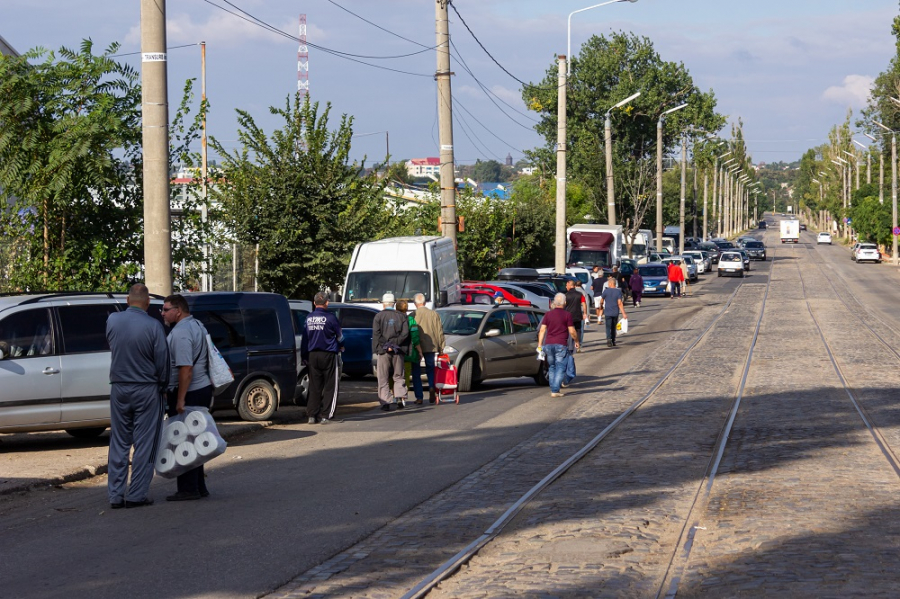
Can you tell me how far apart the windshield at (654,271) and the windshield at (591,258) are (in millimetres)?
2441

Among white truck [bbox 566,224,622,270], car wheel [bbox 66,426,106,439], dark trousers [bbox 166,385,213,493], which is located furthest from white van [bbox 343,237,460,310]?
white truck [bbox 566,224,622,270]

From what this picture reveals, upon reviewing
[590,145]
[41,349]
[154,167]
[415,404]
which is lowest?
[415,404]

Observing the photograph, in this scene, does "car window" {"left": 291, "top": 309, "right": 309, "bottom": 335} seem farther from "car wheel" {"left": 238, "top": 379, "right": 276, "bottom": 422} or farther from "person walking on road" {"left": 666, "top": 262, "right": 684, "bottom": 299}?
"person walking on road" {"left": 666, "top": 262, "right": 684, "bottom": 299}

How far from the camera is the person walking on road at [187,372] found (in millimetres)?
9453

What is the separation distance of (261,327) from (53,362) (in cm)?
369

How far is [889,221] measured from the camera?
84.9m

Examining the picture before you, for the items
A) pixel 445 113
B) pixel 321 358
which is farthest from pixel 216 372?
pixel 445 113

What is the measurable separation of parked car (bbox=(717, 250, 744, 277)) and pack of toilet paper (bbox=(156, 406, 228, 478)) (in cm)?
6177

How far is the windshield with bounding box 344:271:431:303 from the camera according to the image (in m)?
23.7

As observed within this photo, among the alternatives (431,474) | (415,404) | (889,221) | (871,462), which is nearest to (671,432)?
(871,462)

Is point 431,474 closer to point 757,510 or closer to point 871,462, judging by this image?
point 757,510

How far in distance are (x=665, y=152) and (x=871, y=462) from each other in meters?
73.6

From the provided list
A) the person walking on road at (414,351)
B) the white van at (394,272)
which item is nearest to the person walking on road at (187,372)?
the person walking on road at (414,351)

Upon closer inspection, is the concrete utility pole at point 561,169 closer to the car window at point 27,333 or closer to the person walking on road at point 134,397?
the car window at point 27,333
